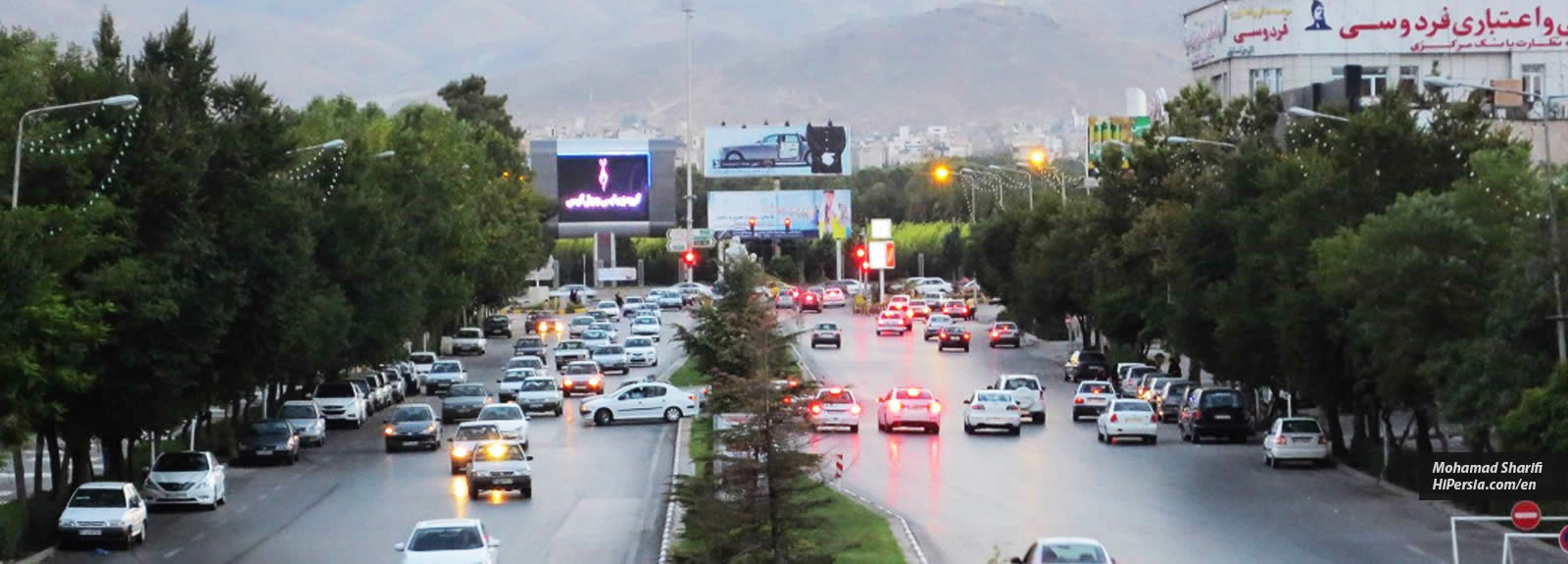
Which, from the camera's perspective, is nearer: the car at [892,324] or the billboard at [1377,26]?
the billboard at [1377,26]

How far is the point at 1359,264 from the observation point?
1773 inches

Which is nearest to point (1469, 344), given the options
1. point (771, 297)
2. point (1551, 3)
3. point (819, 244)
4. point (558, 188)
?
point (771, 297)

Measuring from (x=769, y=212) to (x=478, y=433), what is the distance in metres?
103

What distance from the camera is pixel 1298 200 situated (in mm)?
53844

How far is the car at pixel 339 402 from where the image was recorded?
226 ft

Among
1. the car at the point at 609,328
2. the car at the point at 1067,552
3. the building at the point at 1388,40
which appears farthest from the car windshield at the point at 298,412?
the building at the point at 1388,40

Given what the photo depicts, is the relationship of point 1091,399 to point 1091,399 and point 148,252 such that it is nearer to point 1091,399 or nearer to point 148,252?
point 1091,399

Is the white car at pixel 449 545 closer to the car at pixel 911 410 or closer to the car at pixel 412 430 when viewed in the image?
the car at pixel 412 430

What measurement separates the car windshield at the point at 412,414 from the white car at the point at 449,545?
27683 millimetres

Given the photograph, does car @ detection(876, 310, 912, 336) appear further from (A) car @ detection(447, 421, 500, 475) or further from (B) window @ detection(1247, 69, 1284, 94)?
(A) car @ detection(447, 421, 500, 475)

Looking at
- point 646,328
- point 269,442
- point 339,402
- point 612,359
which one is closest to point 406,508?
point 269,442

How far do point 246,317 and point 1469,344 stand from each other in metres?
23.6

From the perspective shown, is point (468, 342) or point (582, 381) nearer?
point (582, 381)

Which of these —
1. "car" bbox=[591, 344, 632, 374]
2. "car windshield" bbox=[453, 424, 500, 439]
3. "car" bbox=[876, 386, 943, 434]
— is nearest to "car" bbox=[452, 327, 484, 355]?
"car" bbox=[591, 344, 632, 374]
